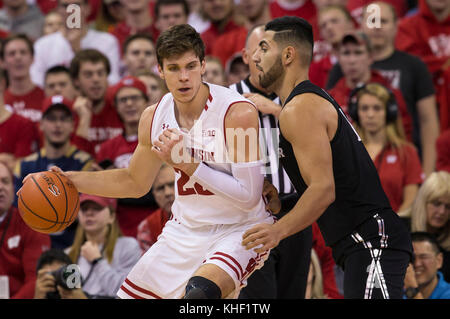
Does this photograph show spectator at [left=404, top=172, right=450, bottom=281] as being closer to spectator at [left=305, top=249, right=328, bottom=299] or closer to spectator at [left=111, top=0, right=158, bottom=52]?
spectator at [left=305, top=249, right=328, bottom=299]

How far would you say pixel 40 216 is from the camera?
4512 mm

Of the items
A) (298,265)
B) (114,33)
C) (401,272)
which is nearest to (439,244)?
(298,265)

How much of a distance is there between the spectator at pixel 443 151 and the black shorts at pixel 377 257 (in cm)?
310

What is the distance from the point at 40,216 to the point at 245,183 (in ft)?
4.19

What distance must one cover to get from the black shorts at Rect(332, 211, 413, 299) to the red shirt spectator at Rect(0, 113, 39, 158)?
4538mm

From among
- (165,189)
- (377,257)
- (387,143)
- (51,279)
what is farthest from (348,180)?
(51,279)

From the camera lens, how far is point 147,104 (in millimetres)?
7520

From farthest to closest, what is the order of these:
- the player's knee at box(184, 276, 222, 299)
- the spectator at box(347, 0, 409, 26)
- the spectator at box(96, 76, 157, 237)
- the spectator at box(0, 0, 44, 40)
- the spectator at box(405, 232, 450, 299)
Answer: the spectator at box(0, 0, 44, 40), the spectator at box(347, 0, 409, 26), the spectator at box(96, 76, 157, 237), the spectator at box(405, 232, 450, 299), the player's knee at box(184, 276, 222, 299)

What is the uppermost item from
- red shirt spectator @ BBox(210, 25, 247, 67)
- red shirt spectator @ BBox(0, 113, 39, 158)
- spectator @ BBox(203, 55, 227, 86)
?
red shirt spectator @ BBox(210, 25, 247, 67)

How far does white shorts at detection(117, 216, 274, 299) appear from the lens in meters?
4.27

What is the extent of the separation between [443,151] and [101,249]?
11.0 feet

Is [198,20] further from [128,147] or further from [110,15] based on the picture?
[128,147]

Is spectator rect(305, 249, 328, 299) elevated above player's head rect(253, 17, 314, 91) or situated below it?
below

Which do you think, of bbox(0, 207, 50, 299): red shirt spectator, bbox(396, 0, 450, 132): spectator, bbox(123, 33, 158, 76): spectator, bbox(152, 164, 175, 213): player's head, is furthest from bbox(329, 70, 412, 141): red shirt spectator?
bbox(0, 207, 50, 299): red shirt spectator
